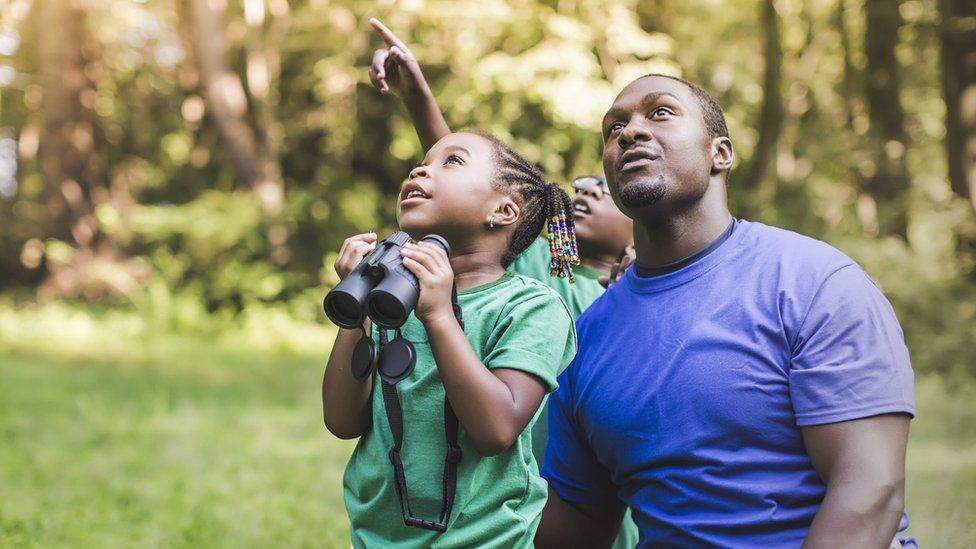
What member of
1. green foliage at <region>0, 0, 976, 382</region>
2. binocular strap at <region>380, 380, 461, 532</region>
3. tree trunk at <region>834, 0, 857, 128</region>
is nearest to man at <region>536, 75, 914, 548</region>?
binocular strap at <region>380, 380, 461, 532</region>

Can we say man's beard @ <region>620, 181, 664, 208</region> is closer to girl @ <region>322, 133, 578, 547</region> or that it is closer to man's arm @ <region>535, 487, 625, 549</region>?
girl @ <region>322, 133, 578, 547</region>

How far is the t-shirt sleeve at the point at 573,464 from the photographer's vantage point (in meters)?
2.46

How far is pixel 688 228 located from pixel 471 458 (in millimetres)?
740

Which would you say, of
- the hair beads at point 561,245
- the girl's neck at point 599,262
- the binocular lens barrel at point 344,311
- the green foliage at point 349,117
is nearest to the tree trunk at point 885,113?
the green foliage at point 349,117

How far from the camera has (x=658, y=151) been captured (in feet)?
7.29

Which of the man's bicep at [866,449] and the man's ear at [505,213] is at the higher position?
the man's ear at [505,213]

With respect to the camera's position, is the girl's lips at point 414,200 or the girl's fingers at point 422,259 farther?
the girl's lips at point 414,200

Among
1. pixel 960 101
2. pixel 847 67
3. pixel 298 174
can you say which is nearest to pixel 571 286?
pixel 960 101

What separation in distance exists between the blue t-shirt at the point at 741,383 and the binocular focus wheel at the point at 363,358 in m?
0.60

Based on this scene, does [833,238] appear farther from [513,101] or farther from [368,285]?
[368,285]

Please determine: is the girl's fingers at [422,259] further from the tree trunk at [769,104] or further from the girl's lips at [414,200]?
the tree trunk at [769,104]

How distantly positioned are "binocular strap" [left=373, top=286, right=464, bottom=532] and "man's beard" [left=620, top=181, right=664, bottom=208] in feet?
1.61

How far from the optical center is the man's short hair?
7.60 feet

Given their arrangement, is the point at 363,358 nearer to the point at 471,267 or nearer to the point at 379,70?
the point at 471,267
